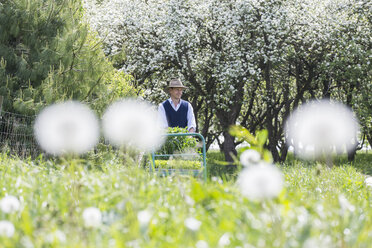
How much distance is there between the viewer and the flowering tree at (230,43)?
15.7m

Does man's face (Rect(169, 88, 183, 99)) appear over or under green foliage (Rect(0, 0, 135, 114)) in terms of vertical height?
under

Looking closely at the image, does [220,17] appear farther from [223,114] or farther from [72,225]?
[72,225]

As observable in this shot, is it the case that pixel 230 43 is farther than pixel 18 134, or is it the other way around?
pixel 230 43

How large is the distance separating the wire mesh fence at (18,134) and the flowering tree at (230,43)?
7.18m

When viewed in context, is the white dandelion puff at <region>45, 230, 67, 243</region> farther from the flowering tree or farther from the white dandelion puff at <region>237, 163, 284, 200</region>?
the flowering tree

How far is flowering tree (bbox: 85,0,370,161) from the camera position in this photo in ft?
51.4

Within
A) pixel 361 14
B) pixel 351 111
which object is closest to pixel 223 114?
pixel 351 111

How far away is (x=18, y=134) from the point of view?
8.69 metres

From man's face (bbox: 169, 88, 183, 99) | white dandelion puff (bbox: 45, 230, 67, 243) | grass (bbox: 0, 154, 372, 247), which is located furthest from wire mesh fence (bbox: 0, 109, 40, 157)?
white dandelion puff (bbox: 45, 230, 67, 243)

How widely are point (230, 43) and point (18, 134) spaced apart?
9.29 meters

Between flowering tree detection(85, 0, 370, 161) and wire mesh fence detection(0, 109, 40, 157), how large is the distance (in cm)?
718

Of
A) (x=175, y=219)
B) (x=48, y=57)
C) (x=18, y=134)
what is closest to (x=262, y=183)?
(x=175, y=219)

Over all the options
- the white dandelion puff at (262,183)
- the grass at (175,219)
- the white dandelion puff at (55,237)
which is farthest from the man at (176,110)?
the white dandelion puff at (262,183)

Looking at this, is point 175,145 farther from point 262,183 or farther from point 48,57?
point 48,57
